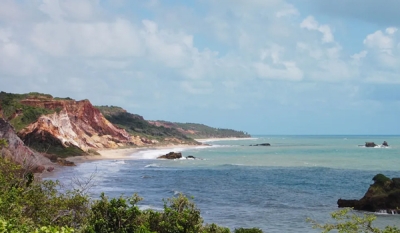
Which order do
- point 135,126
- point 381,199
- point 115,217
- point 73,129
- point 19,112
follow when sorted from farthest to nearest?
point 135,126
point 73,129
point 19,112
point 381,199
point 115,217

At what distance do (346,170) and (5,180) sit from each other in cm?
5774

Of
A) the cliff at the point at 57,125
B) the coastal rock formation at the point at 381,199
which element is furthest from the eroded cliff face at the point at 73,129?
the coastal rock formation at the point at 381,199

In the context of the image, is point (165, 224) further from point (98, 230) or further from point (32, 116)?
point (32, 116)

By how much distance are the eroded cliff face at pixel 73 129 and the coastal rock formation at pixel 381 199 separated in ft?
176

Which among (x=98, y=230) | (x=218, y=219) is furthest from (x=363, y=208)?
(x=98, y=230)

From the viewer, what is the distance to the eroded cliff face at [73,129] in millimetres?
80625

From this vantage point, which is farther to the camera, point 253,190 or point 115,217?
point 253,190

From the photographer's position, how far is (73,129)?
327 ft

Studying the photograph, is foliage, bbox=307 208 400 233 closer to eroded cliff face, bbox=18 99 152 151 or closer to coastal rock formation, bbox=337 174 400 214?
coastal rock formation, bbox=337 174 400 214

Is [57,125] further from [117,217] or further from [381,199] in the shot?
[117,217]

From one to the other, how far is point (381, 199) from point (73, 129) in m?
76.5

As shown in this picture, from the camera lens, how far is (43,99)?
3880 inches

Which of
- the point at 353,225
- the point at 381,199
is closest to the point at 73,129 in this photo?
the point at 381,199

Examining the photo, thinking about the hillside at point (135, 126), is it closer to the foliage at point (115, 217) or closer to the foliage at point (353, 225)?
the foliage at point (115, 217)
